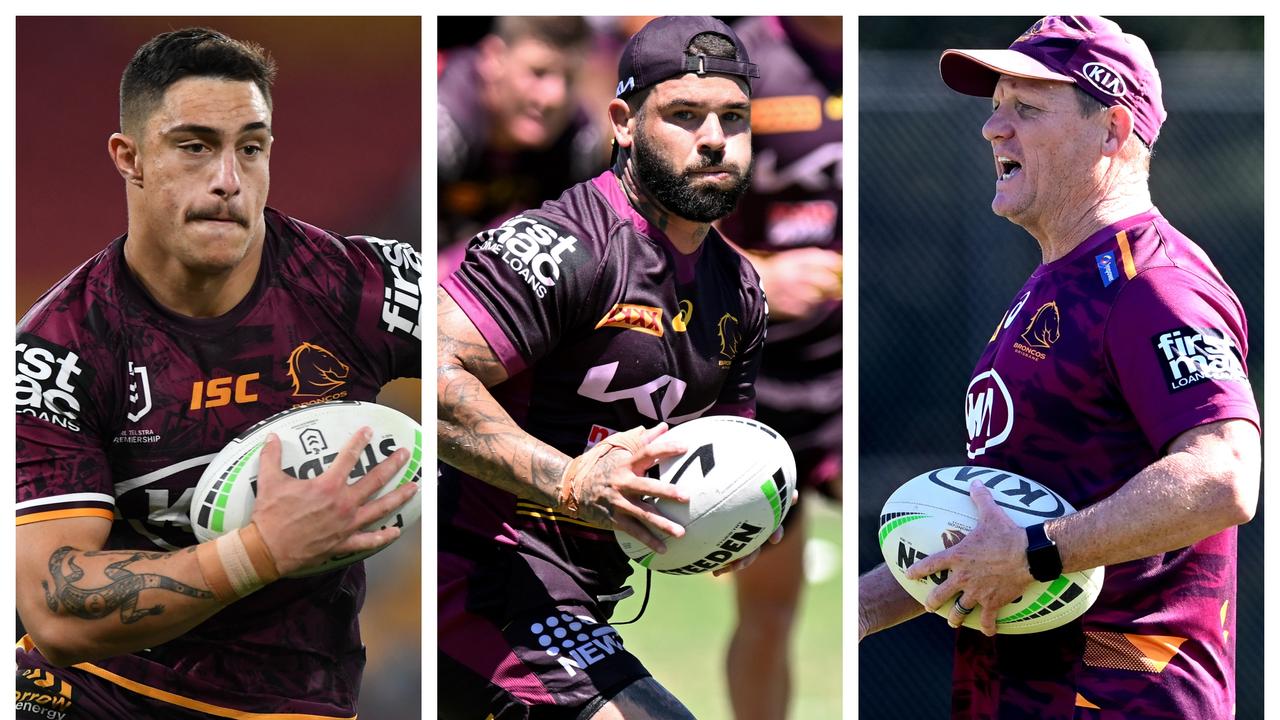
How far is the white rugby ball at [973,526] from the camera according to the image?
316 cm

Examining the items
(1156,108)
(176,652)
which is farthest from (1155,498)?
(176,652)

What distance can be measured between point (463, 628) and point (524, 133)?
1429 millimetres

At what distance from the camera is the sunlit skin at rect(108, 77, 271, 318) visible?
3.50 m

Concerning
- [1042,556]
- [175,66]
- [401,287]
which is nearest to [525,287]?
[401,287]

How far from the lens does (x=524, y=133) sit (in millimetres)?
4215

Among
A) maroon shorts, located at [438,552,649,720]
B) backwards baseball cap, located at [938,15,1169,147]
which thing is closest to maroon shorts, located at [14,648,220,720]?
maroon shorts, located at [438,552,649,720]

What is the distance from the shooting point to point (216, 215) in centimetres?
355

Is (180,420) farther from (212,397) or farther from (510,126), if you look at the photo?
(510,126)

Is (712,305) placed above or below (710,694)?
above

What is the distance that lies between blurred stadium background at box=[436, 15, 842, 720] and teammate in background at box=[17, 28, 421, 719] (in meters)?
0.53

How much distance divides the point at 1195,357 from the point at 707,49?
1.53m

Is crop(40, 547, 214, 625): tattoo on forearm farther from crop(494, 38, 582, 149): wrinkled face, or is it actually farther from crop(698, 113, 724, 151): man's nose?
crop(698, 113, 724, 151): man's nose

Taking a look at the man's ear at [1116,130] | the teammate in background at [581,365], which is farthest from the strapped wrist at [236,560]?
the man's ear at [1116,130]
